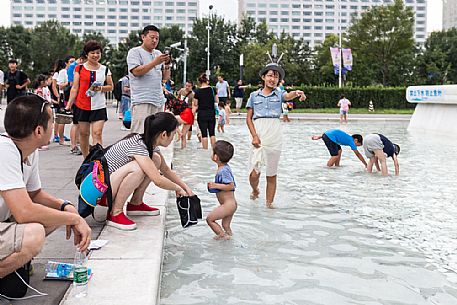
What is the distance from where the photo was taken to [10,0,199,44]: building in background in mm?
187875

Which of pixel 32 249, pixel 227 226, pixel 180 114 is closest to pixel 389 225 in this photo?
pixel 227 226

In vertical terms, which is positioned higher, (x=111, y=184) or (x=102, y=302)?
(x=111, y=184)

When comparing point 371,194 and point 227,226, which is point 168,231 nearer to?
point 227,226

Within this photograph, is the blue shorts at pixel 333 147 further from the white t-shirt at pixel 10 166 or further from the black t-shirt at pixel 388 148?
the white t-shirt at pixel 10 166

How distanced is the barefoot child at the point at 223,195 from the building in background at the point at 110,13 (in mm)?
186058

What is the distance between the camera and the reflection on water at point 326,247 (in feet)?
13.4

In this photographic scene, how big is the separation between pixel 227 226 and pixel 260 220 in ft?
2.49

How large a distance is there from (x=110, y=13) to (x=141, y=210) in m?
191

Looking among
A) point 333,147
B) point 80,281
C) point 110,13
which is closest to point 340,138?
point 333,147

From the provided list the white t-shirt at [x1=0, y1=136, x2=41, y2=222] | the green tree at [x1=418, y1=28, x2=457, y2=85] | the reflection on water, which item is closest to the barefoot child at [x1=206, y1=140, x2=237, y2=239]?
the reflection on water

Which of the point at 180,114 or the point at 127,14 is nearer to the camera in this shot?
the point at 180,114

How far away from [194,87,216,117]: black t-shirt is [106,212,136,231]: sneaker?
316 inches

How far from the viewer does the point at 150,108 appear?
7.50 m

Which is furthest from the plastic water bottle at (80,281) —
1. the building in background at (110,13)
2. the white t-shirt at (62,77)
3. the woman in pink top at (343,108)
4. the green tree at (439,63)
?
the building in background at (110,13)
